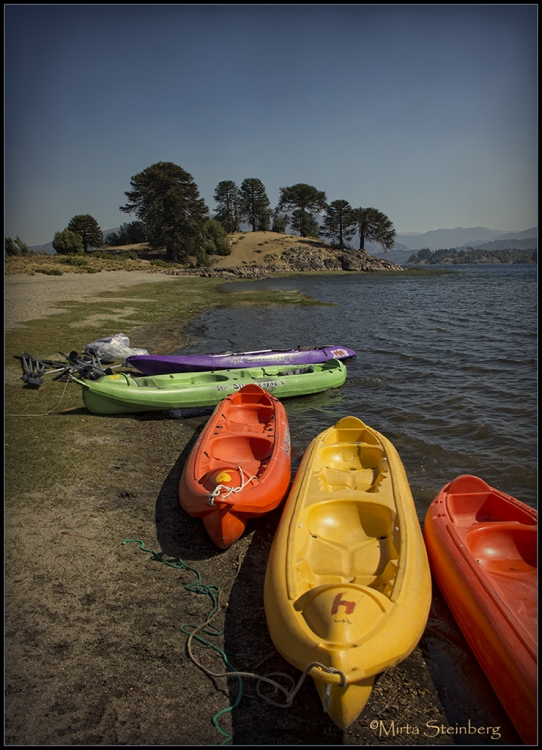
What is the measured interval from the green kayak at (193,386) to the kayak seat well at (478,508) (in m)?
5.00

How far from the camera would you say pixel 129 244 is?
197 feet

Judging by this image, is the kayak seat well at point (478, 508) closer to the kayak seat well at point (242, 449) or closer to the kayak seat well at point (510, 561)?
the kayak seat well at point (510, 561)

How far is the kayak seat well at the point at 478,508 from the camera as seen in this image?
4512mm

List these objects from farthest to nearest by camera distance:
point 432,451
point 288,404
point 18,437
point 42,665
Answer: point 288,404, point 432,451, point 18,437, point 42,665

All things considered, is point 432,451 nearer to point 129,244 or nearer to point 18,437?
point 18,437

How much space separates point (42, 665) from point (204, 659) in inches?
44.8

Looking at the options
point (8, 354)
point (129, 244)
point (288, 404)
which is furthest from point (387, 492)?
point (129, 244)

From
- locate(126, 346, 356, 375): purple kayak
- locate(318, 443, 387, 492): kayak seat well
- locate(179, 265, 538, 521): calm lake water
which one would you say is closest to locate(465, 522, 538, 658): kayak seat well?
locate(318, 443, 387, 492): kayak seat well

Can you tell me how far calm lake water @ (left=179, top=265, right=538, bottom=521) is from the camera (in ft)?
22.2

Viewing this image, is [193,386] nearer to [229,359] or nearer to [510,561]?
[229,359]

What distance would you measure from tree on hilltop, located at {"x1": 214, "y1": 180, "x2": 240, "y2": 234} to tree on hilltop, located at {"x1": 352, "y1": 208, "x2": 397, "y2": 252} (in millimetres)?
19457

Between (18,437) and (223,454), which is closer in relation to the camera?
(223,454)

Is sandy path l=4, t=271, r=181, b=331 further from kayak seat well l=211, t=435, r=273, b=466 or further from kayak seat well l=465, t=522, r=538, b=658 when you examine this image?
kayak seat well l=465, t=522, r=538, b=658

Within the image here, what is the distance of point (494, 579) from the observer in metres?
3.71
